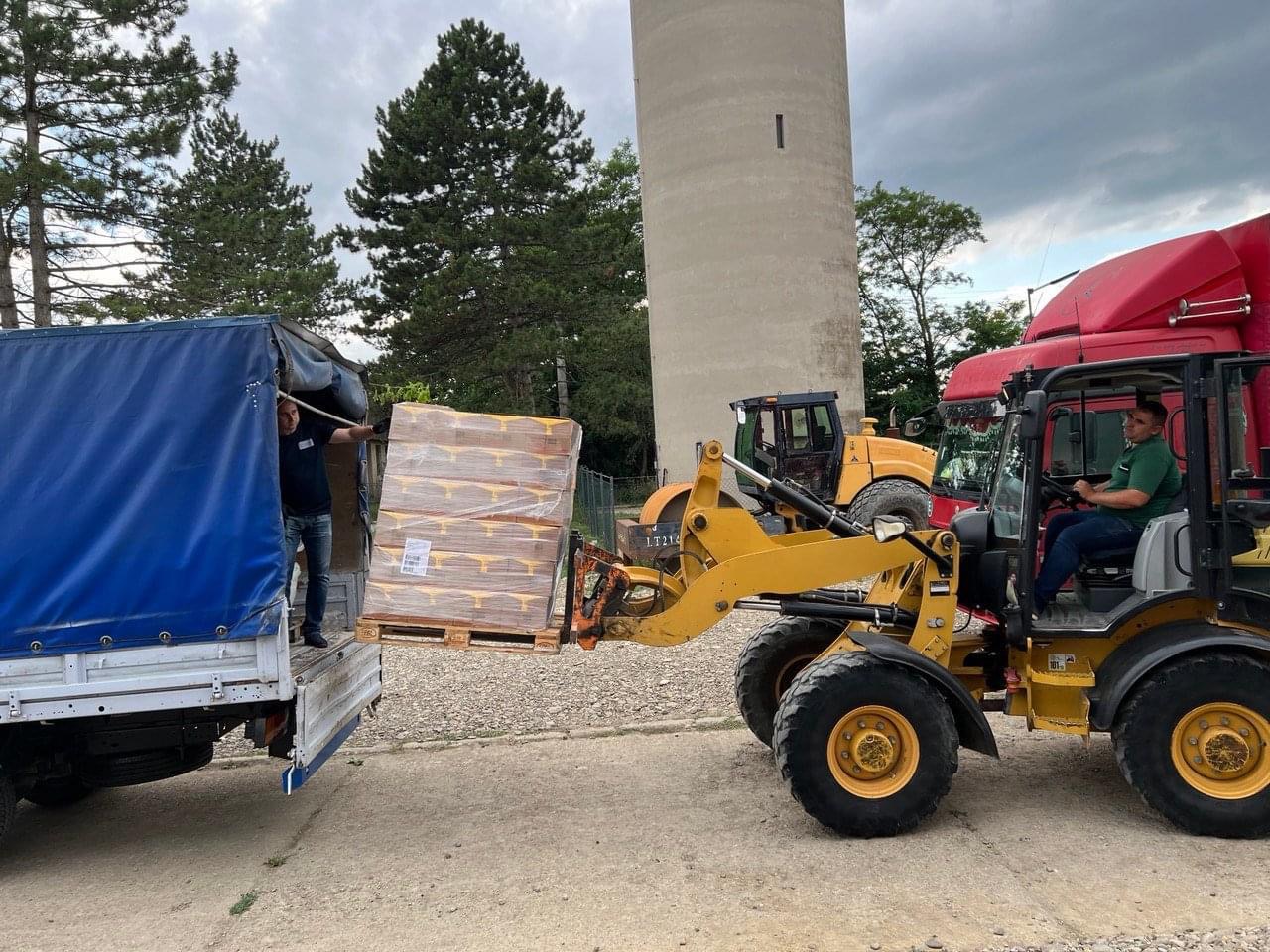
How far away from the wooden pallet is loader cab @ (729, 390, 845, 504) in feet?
29.6

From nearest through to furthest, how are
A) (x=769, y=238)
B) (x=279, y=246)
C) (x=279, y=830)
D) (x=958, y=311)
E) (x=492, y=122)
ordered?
(x=279, y=830)
(x=769, y=238)
(x=279, y=246)
(x=492, y=122)
(x=958, y=311)

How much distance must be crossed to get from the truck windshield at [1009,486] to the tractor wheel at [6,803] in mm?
5629

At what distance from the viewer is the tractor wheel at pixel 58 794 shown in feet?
18.7

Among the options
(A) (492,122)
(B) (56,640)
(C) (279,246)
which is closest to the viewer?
(B) (56,640)

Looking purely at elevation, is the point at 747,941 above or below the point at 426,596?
below

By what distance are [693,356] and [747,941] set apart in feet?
60.1

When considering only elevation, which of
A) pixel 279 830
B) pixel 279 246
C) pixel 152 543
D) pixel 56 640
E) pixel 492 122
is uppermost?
pixel 492 122

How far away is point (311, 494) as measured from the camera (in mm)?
5574

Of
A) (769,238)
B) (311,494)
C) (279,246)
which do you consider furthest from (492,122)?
(311,494)

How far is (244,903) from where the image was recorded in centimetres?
446

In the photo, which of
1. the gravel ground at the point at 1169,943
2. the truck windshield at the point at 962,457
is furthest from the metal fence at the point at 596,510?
the gravel ground at the point at 1169,943

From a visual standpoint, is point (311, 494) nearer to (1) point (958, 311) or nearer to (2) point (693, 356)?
(2) point (693, 356)

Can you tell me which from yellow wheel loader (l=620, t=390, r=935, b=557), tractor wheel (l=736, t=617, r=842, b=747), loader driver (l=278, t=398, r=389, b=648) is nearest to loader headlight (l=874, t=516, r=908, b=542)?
tractor wheel (l=736, t=617, r=842, b=747)

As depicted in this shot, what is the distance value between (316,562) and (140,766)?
1443 mm
